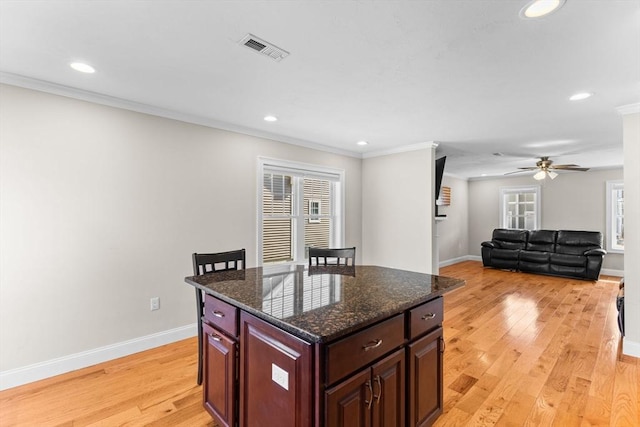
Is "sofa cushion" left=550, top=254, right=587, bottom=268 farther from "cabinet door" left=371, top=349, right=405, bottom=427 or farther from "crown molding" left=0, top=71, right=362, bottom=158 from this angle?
"cabinet door" left=371, top=349, right=405, bottom=427

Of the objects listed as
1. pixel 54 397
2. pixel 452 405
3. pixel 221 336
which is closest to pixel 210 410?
pixel 221 336

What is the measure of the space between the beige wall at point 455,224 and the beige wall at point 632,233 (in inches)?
182

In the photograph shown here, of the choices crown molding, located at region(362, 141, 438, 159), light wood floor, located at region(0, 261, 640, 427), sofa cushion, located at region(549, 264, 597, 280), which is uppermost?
crown molding, located at region(362, 141, 438, 159)

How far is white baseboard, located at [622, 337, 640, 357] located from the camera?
286 cm

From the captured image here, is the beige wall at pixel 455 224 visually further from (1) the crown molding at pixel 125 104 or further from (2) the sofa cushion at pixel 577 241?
(1) the crown molding at pixel 125 104

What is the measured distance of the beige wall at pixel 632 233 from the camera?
286 centimetres

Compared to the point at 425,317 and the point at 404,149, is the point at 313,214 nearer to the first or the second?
the point at 404,149

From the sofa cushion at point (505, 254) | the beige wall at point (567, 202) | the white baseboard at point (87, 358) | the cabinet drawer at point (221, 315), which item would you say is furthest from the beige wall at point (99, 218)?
the beige wall at point (567, 202)

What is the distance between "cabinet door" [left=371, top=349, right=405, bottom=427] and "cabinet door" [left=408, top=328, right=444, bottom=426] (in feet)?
0.29

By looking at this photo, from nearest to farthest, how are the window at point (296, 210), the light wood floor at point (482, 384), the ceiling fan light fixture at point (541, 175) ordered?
1. the light wood floor at point (482, 384)
2. the window at point (296, 210)
3. the ceiling fan light fixture at point (541, 175)

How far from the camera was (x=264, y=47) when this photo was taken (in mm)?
1932

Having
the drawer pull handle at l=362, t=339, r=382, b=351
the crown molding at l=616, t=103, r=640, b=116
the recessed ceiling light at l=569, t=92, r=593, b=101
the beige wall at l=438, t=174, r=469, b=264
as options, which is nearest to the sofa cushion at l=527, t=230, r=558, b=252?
the beige wall at l=438, t=174, r=469, b=264

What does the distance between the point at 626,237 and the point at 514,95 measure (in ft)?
6.01

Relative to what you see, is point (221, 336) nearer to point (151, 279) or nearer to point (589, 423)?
point (151, 279)
